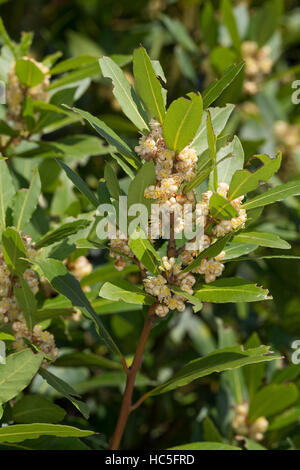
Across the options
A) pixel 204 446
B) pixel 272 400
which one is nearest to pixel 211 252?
pixel 204 446

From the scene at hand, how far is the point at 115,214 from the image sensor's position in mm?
1349

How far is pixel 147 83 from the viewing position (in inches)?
51.7

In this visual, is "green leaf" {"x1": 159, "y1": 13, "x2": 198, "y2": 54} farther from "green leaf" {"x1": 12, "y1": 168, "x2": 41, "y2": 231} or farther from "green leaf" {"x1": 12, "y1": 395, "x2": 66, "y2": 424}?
"green leaf" {"x1": 12, "y1": 395, "x2": 66, "y2": 424}

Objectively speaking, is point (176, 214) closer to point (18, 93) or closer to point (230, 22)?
point (18, 93)

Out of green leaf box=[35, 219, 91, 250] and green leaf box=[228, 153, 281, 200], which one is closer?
green leaf box=[228, 153, 281, 200]

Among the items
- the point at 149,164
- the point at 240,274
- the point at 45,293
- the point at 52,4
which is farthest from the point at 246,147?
the point at 52,4

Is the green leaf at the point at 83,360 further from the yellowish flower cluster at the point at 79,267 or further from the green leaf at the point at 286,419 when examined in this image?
the green leaf at the point at 286,419

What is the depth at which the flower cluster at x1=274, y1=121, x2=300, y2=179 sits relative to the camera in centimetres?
300

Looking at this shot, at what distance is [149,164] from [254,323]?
1.68 m

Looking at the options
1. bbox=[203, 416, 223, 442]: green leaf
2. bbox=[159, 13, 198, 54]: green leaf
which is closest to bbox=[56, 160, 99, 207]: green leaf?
bbox=[203, 416, 223, 442]: green leaf

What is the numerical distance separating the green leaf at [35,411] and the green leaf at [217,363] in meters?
0.24

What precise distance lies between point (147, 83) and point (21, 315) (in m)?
0.60

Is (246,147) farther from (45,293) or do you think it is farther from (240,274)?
(45,293)

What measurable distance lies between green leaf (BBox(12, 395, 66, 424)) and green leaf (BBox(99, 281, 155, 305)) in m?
0.38
